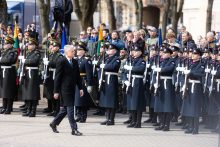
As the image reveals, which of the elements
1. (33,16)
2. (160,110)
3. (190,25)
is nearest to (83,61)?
(160,110)

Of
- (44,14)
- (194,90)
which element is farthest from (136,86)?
(44,14)

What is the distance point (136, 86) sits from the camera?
1653 cm

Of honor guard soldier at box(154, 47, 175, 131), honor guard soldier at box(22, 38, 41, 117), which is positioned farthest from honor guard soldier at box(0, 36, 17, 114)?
honor guard soldier at box(154, 47, 175, 131)

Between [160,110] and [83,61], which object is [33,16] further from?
[160,110]

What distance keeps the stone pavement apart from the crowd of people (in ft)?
1.09

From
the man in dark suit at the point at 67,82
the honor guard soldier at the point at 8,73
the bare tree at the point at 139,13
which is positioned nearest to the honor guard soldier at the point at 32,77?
the honor guard soldier at the point at 8,73

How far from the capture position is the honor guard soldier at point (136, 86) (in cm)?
1648

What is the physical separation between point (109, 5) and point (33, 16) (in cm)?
355

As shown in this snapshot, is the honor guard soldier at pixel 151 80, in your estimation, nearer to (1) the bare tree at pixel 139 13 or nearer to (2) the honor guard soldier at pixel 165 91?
(2) the honor guard soldier at pixel 165 91

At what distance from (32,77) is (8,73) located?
0.81 meters

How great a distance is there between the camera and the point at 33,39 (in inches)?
715

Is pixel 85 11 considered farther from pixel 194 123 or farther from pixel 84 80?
pixel 194 123

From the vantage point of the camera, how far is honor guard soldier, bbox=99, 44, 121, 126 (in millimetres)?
16875

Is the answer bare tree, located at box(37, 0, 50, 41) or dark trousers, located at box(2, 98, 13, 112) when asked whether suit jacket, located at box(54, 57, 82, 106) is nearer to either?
dark trousers, located at box(2, 98, 13, 112)
